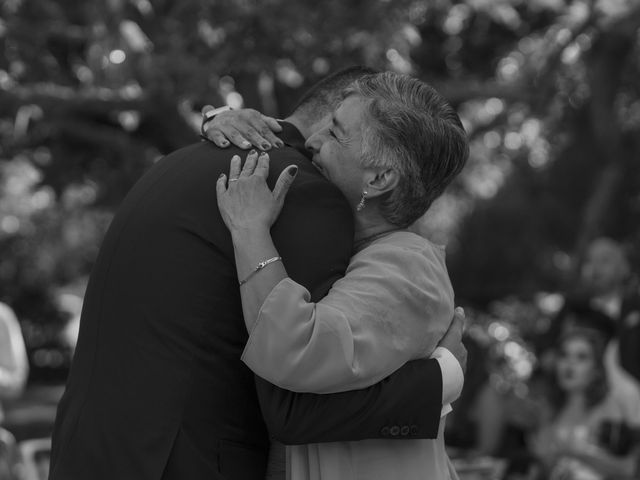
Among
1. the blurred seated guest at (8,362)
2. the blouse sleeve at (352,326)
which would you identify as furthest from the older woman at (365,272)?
the blurred seated guest at (8,362)

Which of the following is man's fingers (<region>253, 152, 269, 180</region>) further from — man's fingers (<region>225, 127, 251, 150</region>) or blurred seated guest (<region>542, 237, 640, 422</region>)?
blurred seated guest (<region>542, 237, 640, 422</region>)

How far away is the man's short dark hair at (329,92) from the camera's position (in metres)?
3.06

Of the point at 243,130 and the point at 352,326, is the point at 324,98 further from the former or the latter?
the point at 352,326

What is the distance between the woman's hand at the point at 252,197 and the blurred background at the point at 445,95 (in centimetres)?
285

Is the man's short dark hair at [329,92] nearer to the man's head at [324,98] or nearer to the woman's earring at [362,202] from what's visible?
the man's head at [324,98]

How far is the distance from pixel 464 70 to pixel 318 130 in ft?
25.1

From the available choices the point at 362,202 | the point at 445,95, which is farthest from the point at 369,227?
the point at 445,95

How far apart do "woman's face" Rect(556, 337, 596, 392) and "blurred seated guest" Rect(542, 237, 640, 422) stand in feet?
0.52

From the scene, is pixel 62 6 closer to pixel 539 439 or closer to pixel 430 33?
pixel 430 33

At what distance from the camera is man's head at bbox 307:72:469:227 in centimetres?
272

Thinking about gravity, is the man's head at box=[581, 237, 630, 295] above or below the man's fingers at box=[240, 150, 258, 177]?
below

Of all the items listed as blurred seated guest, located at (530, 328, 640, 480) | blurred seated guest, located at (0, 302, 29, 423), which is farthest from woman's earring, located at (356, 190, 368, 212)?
blurred seated guest, located at (0, 302, 29, 423)

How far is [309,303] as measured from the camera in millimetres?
2516

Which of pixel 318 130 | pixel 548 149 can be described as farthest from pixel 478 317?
pixel 318 130
